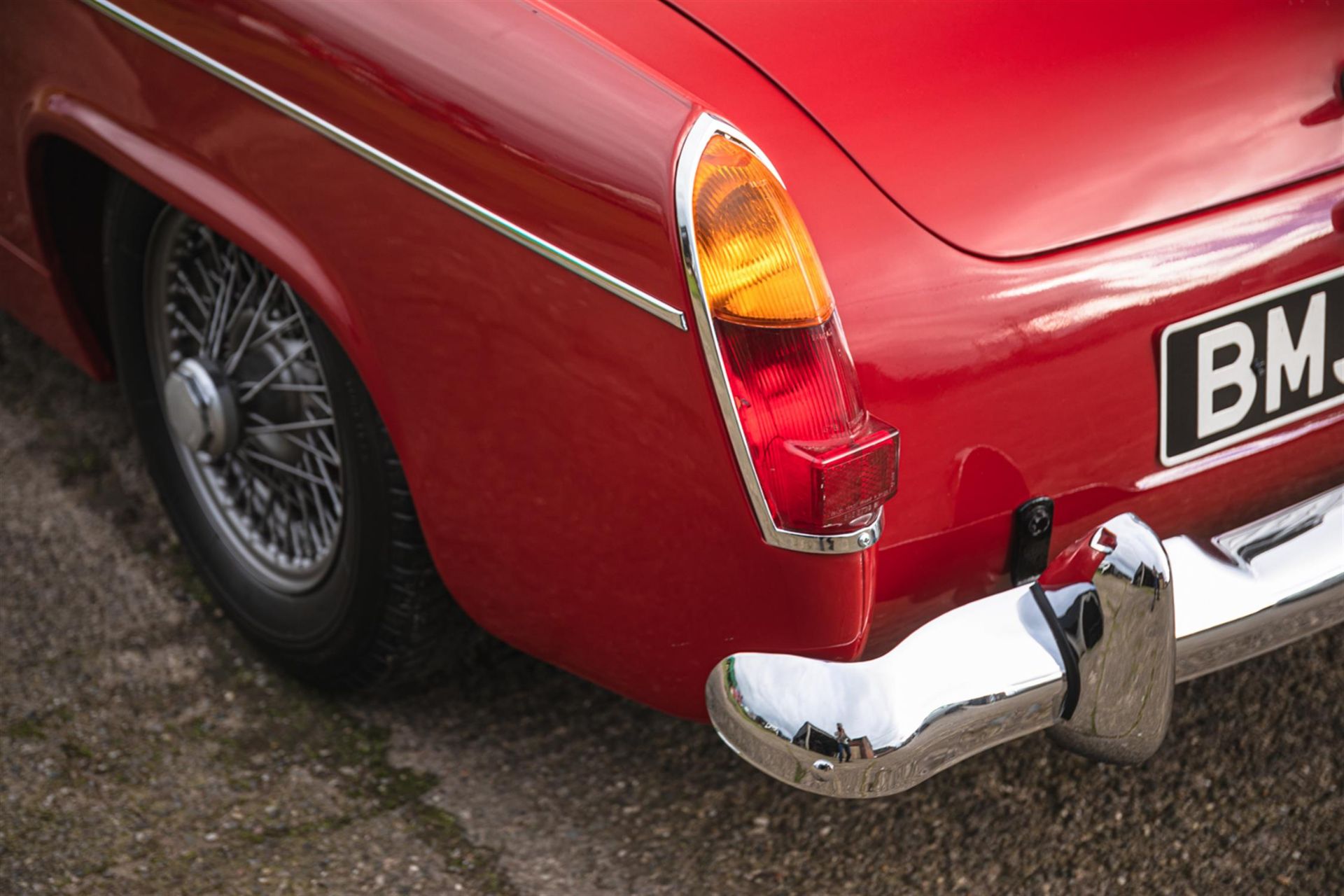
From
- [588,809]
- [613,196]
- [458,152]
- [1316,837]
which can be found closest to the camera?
[613,196]

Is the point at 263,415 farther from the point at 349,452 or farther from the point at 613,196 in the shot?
the point at 613,196

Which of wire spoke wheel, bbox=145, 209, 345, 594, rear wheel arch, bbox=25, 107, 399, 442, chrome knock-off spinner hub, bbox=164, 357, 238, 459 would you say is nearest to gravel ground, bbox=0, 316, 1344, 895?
wire spoke wheel, bbox=145, 209, 345, 594

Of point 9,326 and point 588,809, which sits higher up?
point 9,326

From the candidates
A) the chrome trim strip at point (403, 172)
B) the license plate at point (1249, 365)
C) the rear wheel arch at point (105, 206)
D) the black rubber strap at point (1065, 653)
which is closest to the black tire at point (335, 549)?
the rear wheel arch at point (105, 206)

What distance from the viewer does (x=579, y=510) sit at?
1.67 metres

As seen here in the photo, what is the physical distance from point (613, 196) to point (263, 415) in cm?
114

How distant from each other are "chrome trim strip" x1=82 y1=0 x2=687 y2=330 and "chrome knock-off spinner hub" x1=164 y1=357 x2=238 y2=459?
63 cm

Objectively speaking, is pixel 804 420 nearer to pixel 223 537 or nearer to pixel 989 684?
pixel 989 684

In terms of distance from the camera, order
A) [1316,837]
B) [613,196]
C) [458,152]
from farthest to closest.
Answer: [1316,837] → [458,152] → [613,196]

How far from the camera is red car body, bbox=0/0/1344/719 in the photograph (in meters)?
1.51

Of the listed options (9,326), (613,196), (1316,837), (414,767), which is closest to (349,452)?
(414,767)

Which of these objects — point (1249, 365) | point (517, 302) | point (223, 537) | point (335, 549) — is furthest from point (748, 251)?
point (223, 537)

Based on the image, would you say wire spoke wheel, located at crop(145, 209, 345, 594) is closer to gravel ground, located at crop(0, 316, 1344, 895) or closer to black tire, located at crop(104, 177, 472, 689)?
black tire, located at crop(104, 177, 472, 689)

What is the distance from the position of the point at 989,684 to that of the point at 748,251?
54 cm
